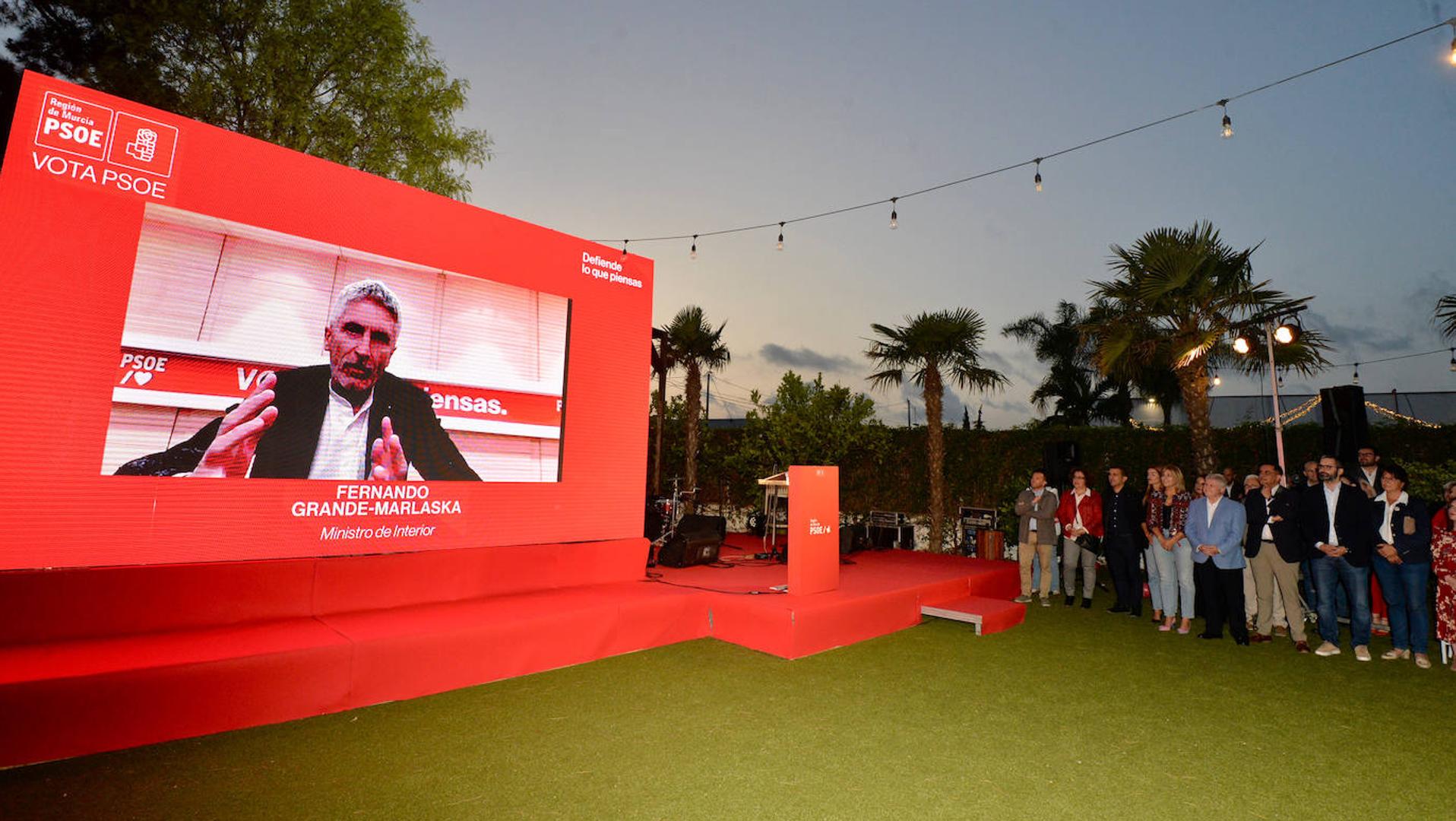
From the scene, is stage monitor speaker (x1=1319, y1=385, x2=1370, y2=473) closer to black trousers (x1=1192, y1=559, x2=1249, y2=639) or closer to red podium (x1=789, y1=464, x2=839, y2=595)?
black trousers (x1=1192, y1=559, x2=1249, y2=639)

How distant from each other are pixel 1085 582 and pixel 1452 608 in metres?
2.64

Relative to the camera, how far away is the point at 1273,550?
534 centimetres

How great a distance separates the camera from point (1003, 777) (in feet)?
9.29

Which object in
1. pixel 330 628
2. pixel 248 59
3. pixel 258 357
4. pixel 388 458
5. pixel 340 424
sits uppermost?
pixel 248 59

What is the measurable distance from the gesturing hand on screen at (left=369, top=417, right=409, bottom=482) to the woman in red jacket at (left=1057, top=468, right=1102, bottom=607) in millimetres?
6271

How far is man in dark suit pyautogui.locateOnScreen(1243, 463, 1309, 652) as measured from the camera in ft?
16.7

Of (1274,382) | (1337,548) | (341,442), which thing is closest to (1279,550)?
(1337,548)

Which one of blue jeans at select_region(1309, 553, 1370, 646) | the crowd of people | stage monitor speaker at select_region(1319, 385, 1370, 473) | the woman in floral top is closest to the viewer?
the woman in floral top

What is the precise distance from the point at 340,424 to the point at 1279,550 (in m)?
7.09

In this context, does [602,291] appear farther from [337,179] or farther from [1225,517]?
[1225,517]

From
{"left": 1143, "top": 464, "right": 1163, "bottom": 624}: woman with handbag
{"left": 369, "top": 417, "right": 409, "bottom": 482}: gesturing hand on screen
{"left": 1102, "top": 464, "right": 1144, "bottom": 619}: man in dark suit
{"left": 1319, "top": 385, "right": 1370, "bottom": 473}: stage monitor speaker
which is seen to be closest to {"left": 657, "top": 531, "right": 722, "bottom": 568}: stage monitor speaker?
{"left": 369, "top": 417, "right": 409, "bottom": 482}: gesturing hand on screen

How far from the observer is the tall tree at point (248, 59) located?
8.17m

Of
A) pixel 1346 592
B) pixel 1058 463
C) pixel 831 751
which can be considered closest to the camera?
pixel 831 751

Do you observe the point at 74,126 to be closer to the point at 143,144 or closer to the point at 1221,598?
the point at 143,144
